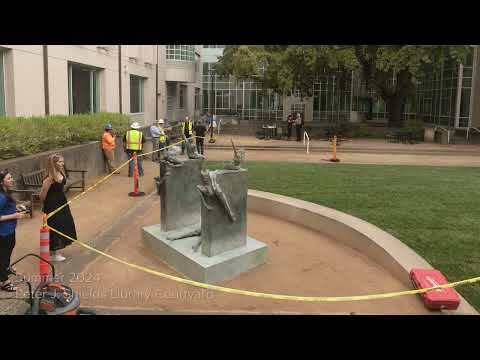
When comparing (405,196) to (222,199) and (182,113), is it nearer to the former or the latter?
(222,199)

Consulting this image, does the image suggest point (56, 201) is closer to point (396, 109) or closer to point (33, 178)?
point (33, 178)

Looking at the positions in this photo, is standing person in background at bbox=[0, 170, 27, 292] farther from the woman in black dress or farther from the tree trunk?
the tree trunk

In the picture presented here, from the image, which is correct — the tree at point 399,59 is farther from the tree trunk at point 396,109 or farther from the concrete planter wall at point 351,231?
the concrete planter wall at point 351,231

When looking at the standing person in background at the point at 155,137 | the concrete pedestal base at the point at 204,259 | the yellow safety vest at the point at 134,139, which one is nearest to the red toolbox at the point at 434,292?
the concrete pedestal base at the point at 204,259

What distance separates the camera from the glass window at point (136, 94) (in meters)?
28.7

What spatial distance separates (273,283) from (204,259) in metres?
1.08

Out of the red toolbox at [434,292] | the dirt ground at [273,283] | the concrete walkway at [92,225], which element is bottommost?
the dirt ground at [273,283]

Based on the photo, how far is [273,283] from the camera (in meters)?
6.43

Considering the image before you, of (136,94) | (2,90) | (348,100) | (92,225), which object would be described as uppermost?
(348,100)

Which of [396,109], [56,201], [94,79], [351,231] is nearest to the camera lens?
[56,201]

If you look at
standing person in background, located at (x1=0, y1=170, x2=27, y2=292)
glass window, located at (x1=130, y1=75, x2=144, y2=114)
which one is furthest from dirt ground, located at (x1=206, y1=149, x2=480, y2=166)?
standing person in background, located at (x1=0, y1=170, x2=27, y2=292)

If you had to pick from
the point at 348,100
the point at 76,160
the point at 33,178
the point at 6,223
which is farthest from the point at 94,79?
the point at 348,100

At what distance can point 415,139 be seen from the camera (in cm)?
2833

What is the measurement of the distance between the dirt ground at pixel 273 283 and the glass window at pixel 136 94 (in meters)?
21.8
